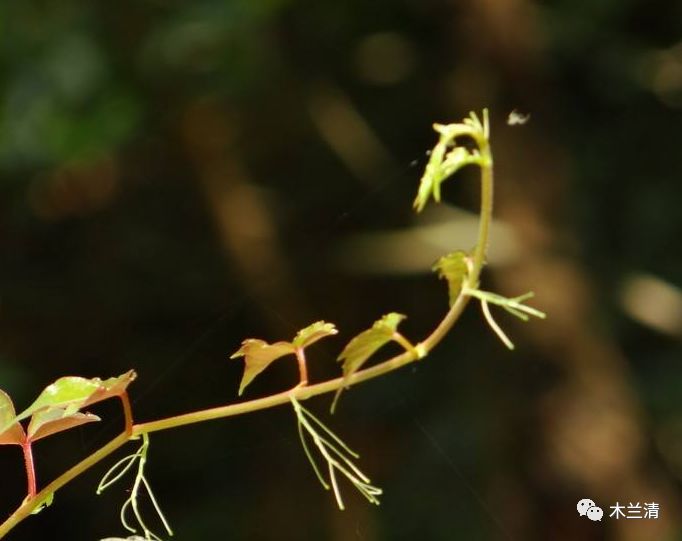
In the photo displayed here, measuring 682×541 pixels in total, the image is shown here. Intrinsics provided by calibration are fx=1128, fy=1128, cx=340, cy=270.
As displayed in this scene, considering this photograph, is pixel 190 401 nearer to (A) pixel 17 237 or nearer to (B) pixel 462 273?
(A) pixel 17 237

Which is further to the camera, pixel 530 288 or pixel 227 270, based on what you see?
pixel 227 270

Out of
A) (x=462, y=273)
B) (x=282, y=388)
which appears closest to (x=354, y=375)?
(x=462, y=273)

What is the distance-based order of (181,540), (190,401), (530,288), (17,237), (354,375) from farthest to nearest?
(17,237) < (530,288) < (181,540) < (190,401) < (354,375)

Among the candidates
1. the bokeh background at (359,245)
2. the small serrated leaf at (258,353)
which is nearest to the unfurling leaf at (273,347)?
the small serrated leaf at (258,353)

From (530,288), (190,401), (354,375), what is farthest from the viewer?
(530,288)

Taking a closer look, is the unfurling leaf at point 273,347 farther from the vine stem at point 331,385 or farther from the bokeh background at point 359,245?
the bokeh background at point 359,245

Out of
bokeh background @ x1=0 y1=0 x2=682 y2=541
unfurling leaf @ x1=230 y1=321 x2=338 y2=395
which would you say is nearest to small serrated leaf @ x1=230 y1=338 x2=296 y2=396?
unfurling leaf @ x1=230 y1=321 x2=338 y2=395

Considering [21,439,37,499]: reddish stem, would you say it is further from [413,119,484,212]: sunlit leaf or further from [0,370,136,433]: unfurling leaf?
[413,119,484,212]: sunlit leaf
